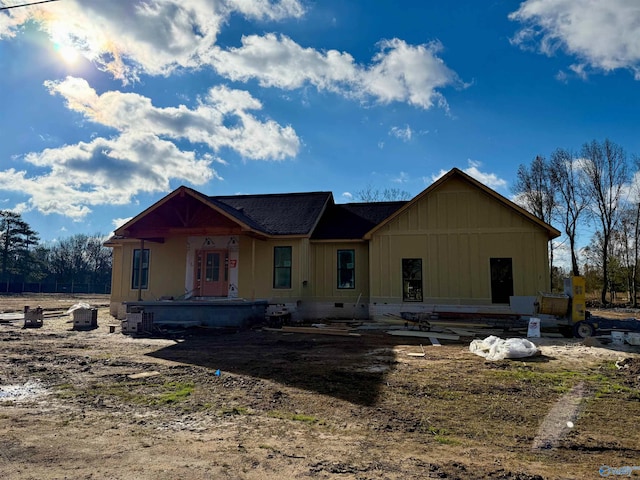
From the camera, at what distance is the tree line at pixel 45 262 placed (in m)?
57.1

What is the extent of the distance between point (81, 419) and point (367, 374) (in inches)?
185

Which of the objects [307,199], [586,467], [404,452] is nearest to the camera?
[586,467]

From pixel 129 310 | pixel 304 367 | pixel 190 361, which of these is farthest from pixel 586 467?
pixel 129 310

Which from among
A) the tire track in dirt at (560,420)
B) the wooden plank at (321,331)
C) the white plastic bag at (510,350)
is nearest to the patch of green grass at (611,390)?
the tire track in dirt at (560,420)

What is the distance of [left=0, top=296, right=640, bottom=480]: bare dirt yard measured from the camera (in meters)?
4.02

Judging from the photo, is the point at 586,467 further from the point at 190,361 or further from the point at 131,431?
the point at 190,361

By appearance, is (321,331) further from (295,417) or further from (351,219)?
(295,417)

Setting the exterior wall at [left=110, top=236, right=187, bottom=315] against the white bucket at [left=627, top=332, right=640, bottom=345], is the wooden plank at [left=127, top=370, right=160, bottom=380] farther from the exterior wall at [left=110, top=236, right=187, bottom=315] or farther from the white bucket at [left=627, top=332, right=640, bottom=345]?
the white bucket at [left=627, top=332, right=640, bottom=345]

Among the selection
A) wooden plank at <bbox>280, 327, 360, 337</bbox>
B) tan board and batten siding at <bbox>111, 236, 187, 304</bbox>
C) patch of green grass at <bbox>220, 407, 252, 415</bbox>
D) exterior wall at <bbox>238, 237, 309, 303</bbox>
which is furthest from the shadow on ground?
tan board and batten siding at <bbox>111, 236, 187, 304</bbox>

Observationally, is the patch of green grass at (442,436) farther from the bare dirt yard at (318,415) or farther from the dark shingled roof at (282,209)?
the dark shingled roof at (282,209)

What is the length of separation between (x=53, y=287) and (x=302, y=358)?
59842mm

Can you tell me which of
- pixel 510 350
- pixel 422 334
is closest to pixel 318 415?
pixel 510 350

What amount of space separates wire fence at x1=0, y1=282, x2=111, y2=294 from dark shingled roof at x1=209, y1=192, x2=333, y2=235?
44566 millimetres

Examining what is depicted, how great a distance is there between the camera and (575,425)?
5.21 m
